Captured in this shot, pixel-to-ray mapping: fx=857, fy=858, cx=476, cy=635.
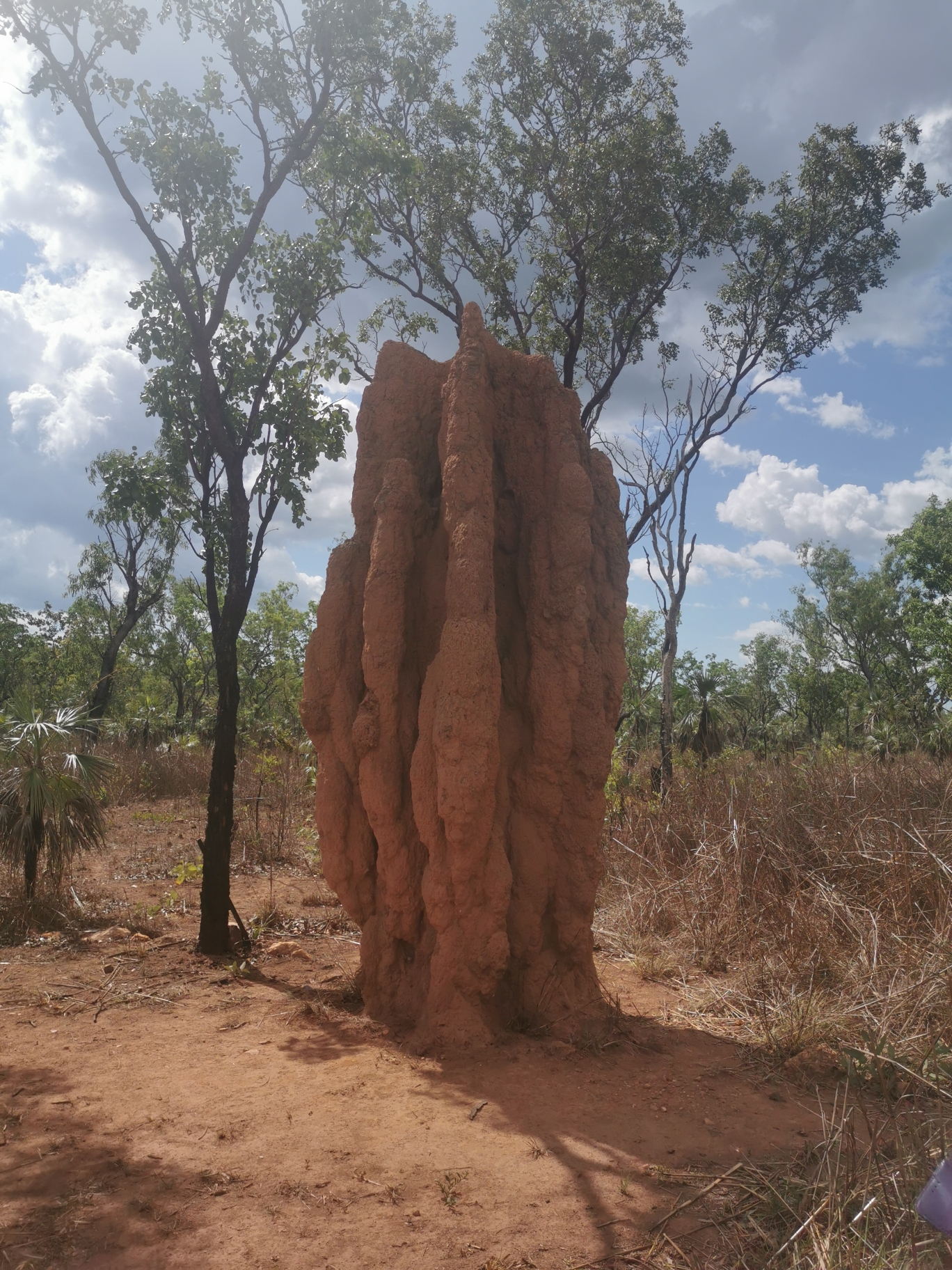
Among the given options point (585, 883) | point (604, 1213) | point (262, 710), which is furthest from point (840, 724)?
point (604, 1213)

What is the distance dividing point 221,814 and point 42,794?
5.71 feet

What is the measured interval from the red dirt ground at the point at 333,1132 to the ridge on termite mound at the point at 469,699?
461 millimetres

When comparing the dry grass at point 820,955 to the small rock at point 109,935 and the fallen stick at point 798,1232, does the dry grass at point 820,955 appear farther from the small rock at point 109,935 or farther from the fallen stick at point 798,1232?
the small rock at point 109,935

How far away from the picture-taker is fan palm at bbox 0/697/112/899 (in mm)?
7379

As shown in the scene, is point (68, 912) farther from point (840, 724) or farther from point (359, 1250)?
point (840, 724)

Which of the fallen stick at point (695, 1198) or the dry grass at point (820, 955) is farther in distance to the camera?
the fallen stick at point (695, 1198)

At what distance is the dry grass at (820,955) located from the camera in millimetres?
2801

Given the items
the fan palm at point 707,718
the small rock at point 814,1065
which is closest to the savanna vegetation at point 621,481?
the small rock at point 814,1065

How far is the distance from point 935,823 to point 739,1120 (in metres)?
3.88

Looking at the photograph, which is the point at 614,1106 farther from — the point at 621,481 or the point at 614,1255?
the point at 621,481

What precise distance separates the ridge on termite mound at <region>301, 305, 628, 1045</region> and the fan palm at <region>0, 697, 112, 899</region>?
328 centimetres

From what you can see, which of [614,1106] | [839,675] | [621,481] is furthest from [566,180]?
[839,675]

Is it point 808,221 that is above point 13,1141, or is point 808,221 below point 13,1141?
above

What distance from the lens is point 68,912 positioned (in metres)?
7.60
